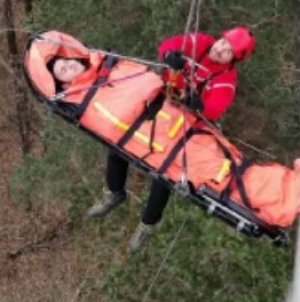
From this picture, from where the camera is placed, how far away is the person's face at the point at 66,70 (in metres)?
4.21

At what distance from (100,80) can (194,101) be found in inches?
20.1

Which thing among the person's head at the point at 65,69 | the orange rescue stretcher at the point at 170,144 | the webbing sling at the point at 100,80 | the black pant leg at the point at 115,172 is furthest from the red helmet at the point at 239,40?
the black pant leg at the point at 115,172

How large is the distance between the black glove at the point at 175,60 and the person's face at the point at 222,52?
0.16m

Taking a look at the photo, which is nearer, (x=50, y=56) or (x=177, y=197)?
(x=50, y=56)

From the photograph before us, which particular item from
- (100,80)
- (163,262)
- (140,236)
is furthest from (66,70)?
(163,262)

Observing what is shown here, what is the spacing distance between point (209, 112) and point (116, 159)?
0.73 metres

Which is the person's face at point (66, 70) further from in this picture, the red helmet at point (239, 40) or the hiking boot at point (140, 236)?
the hiking boot at point (140, 236)

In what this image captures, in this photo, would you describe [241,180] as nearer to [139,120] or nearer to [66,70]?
[139,120]

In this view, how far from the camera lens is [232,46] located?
399 cm

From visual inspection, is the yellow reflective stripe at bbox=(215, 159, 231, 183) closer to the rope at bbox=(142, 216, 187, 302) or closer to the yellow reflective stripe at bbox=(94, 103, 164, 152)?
the yellow reflective stripe at bbox=(94, 103, 164, 152)

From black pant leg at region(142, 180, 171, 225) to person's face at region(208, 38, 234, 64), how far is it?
0.71m

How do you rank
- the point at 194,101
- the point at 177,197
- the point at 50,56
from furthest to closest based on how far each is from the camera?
the point at 177,197
the point at 50,56
the point at 194,101

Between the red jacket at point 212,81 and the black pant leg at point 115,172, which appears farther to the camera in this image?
the black pant leg at point 115,172

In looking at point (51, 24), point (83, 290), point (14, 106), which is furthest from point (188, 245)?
point (14, 106)
